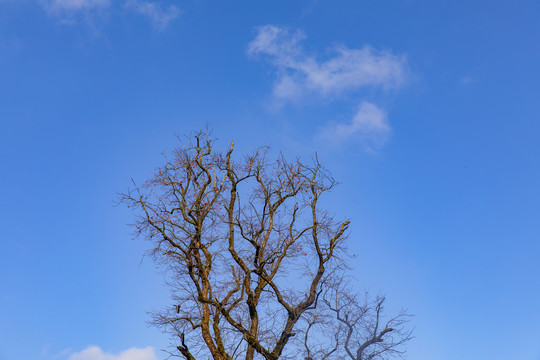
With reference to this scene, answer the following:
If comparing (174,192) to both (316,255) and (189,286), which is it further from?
(316,255)

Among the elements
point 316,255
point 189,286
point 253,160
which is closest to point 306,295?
point 316,255

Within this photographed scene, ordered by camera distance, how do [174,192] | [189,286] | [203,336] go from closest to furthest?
[203,336] → [189,286] → [174,192]

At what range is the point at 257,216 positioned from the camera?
1567 centimetres

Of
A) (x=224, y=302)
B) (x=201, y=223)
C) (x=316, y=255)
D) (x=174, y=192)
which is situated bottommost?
(x=224, y=302)

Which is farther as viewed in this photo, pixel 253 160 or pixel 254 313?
pixel 253 160

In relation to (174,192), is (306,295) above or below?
below

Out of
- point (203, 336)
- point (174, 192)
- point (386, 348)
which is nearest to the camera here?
point (203, 336)

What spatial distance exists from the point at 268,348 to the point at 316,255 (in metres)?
3.36

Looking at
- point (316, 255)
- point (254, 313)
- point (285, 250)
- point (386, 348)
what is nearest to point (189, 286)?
point (254, 313)

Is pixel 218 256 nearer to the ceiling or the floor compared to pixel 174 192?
nearer to the floor

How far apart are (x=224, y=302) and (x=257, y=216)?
2981mm

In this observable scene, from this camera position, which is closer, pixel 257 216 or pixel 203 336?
pixel 203 336

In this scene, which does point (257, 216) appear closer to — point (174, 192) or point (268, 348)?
point (174, 192)

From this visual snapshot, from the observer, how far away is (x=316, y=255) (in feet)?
51.8
